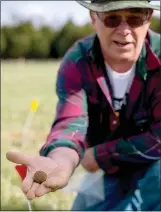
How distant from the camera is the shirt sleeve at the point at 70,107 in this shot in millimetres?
2535

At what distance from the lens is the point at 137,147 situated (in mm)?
2928

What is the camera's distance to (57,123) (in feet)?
8.63

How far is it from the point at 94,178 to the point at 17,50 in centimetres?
3702

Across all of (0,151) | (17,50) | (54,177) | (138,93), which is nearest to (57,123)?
(138,93)

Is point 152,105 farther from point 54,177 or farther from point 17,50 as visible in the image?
point 17,50

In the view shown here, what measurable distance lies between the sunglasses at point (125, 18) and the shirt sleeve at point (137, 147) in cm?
42

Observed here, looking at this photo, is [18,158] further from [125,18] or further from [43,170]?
[125,18]

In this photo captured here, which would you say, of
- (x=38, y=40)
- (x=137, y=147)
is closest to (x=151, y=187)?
(x=137, y=147)

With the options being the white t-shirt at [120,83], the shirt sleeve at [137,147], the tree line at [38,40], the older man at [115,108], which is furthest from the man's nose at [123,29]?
the tree line at [38,40]

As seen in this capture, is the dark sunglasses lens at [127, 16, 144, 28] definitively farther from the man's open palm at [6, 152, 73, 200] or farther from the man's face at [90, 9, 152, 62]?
the man's open palm at [6, 152, 73, 200]

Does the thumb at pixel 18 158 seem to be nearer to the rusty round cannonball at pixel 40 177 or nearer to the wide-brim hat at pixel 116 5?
the rusty round cannonball at pixel 40 177

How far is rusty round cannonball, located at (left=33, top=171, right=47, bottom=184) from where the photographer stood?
1906 millimetres

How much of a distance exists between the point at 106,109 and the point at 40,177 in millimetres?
983

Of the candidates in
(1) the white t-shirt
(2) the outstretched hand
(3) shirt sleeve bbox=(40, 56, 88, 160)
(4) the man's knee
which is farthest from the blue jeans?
(2) the outstretched hand
